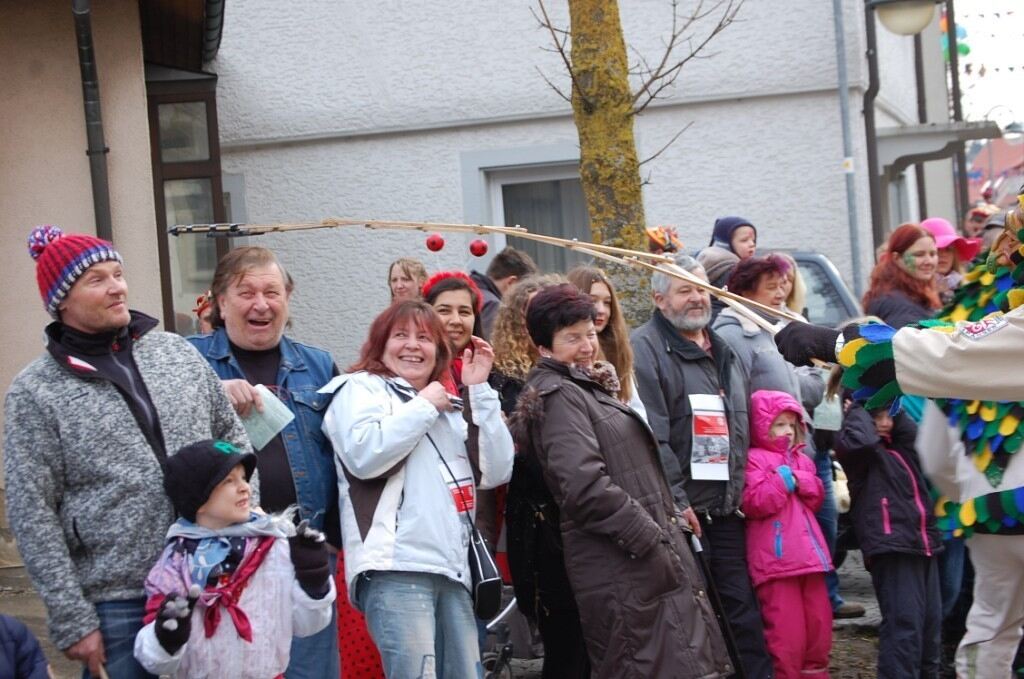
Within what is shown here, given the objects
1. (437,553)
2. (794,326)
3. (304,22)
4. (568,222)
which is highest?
(304,22)

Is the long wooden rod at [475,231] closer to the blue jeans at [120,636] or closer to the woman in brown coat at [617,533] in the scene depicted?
the woman in brown coat at [617,533]

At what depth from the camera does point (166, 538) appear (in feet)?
13.0

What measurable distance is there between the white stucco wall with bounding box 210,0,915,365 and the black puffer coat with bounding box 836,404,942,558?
5329 millimetres

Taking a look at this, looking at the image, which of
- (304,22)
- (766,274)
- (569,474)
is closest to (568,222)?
(304,22)

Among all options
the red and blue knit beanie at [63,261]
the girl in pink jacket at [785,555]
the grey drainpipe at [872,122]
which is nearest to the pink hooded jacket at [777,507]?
the girl in pink jacket at [785,555]

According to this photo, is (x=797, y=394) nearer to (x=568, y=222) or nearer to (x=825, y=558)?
(x=825, y=558)

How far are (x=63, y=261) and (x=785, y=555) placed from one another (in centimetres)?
328

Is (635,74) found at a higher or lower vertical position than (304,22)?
lower

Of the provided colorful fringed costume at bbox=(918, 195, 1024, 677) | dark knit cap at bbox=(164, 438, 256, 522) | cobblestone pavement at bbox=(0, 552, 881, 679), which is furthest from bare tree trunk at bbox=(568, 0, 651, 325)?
dark knit cap at bbox=(164, 438, 256, 522)

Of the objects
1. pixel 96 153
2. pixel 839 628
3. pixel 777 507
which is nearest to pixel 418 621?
pixel 777 507

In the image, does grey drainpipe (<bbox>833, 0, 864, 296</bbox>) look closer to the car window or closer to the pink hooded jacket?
the car window

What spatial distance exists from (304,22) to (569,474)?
25.5ft

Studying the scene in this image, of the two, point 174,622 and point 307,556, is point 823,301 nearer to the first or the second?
point 307,556

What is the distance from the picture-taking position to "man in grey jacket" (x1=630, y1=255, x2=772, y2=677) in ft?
18.7
